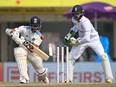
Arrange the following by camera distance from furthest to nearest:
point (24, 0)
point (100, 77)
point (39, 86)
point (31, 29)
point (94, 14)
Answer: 1. point (24, 0)
2. point (94, 14)
3. point (100, 77)
4. point (31, 29)
5. point (39, 86)

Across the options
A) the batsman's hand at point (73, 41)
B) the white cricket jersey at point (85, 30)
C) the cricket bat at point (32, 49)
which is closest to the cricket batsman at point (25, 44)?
the cricket bat at point (32, 49)

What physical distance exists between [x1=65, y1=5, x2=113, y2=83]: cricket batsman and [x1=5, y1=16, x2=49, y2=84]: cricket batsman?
2.52 feet

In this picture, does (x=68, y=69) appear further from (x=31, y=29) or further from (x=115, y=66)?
(x=115, y=66)

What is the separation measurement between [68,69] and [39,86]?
1858 millimetres

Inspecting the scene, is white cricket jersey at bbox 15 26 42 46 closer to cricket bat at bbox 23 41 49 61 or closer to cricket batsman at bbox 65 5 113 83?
cricket bat at bbox 23 41 49 61

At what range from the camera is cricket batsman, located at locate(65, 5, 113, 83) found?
12695 millimetres

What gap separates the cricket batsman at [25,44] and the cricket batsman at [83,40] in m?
0.77

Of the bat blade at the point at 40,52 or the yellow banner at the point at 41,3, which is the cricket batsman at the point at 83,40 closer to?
the bat blade at the point at 40,52

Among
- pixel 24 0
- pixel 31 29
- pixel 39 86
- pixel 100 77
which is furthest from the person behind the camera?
pixel 24 0

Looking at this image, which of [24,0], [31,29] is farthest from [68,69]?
[24,0]

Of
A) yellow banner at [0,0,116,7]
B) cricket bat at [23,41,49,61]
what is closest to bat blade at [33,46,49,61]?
cricket bat at [23,41,49,61]

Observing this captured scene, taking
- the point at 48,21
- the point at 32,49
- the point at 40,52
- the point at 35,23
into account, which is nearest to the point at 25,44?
the point at 32,49

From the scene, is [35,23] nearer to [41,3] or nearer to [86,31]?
[86,31]

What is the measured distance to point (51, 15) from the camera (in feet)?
84.0
